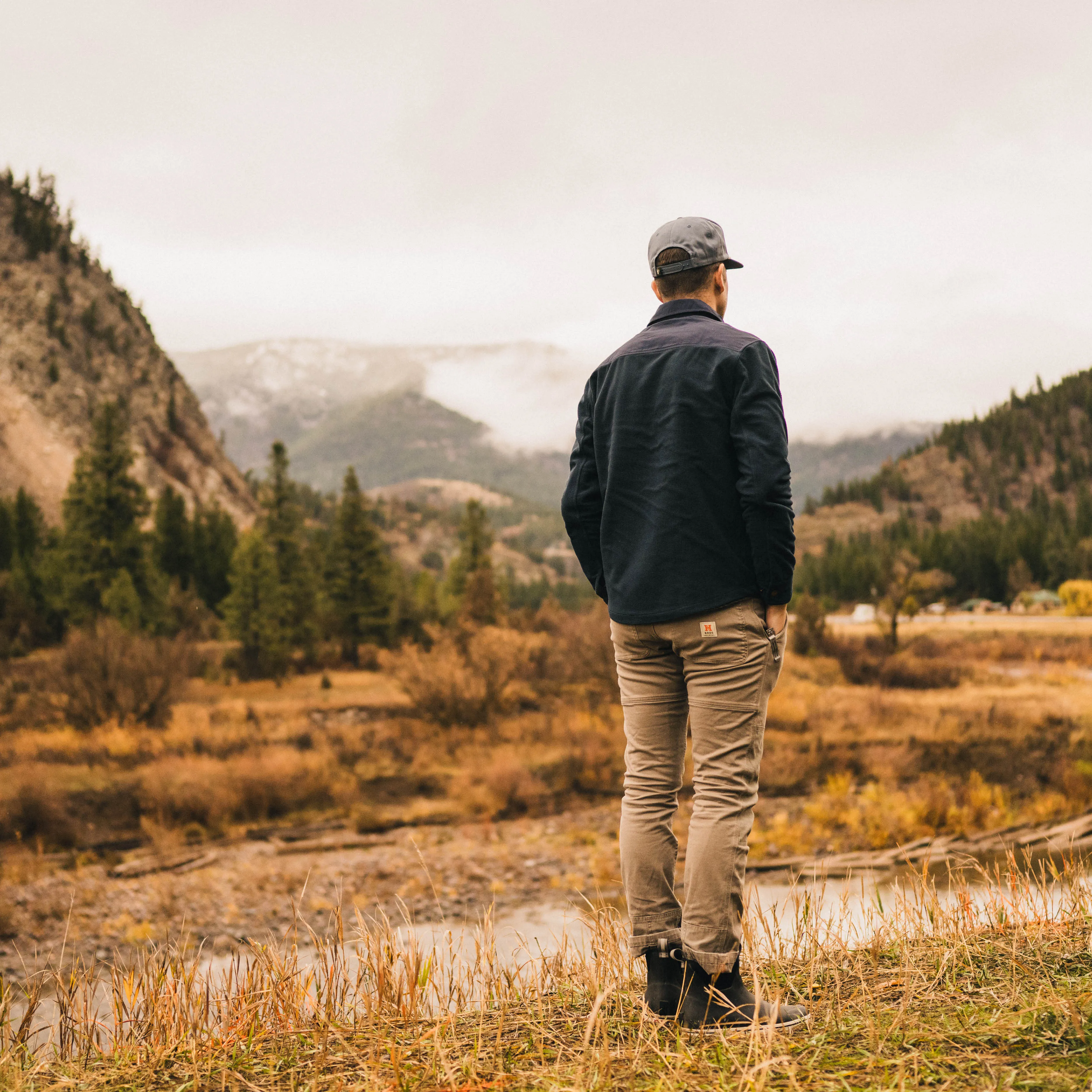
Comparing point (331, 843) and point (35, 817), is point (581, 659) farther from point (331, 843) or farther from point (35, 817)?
point (35, 817)

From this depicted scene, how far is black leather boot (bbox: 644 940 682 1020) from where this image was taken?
2566mm

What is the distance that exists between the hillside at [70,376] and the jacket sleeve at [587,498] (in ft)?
207

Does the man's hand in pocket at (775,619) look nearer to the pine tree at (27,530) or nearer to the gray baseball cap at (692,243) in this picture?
the gray baseball cap at (692,243)

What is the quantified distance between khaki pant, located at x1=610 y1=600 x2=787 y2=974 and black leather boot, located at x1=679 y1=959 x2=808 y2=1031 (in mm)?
81

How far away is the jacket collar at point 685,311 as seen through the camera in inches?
112

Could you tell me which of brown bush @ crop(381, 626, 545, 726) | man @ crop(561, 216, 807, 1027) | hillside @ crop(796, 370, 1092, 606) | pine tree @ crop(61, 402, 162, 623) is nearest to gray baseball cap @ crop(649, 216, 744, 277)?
man @ crop(561, 216, 807, 1027)

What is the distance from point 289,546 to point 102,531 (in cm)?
659

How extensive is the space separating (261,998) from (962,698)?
25.4 metres

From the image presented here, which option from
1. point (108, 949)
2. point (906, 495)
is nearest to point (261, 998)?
point (108, 949)

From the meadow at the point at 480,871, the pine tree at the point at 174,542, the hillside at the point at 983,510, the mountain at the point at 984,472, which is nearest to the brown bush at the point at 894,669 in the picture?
the meadow at the point at 480,871

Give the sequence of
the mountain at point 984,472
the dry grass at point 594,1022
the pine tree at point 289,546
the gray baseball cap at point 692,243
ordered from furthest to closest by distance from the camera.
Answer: the mountain at point 984,472 < the pine tree at point 289,546 < the gray baseball cap at point 692,243 < the dry grass at point 594,1022

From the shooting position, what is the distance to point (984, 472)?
156 metres

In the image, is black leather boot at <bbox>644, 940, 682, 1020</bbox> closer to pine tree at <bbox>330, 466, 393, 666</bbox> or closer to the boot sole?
the boot sole

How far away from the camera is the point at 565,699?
24703mm
